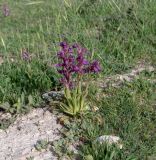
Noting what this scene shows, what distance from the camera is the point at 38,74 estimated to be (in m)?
5.18

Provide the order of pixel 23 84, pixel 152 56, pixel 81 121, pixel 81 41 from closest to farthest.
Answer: pixel 81 121, pixel 23 84, pixel 152 56, pixel 81 41

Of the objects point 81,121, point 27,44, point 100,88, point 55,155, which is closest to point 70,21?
point 27,44

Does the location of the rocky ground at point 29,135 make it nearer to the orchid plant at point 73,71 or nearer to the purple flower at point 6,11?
the orchid plant at point 73,71

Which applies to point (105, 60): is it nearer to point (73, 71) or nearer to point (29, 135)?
point (73, 71)

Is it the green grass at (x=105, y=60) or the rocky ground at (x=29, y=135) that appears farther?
the green grass at (x=105, y=60)

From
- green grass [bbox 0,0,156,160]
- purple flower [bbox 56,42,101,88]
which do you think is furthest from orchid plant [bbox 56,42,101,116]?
green grass [bbox 0,0,156,160]

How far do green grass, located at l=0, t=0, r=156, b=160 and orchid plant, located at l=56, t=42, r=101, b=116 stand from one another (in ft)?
0.61

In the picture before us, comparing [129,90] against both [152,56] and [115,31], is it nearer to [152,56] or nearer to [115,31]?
[152,56]

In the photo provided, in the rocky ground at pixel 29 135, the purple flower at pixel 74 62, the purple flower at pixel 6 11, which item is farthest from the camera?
the purple flower at pixel 6 11

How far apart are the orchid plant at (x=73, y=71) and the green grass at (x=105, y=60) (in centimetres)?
19

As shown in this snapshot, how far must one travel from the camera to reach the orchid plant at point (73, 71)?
407 cm

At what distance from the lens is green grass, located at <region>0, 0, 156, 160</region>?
4082 mm

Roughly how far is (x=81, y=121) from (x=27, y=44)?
2730 mm

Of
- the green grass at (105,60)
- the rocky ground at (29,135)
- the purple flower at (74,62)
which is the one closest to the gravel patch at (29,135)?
the rocky ground at (29,135)
